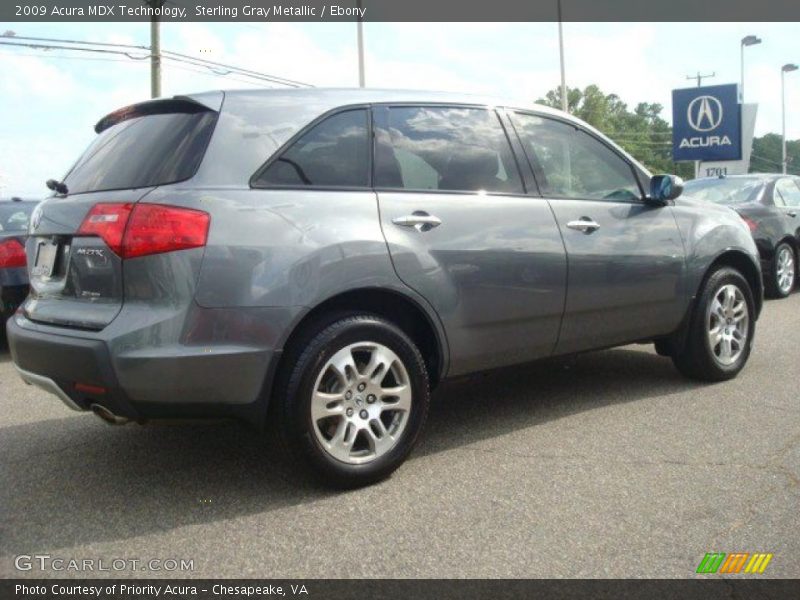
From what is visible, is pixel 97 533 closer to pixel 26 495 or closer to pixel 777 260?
pixel 26 495

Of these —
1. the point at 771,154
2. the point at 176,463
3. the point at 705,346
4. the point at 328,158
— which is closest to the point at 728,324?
the point at 705,346

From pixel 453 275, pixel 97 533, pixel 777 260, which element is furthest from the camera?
pixel 777 260

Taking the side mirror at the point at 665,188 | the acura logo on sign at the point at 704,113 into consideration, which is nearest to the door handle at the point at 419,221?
the side mirror at the point at 665,188

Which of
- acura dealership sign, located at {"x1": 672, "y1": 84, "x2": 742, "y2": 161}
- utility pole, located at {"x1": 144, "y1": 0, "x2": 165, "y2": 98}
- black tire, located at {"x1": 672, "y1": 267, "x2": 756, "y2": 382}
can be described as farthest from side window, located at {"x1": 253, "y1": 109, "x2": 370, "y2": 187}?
acura dealership sign, located at {"x1": 672, "y1": 84, "x2": 742, "y2": 161}

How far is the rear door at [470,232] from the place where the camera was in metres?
3.77

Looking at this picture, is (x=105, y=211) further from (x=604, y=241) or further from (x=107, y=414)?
(x=604, y=241)

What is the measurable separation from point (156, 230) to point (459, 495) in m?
1.67

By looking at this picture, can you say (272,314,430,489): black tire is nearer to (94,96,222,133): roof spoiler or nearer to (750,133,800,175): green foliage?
(94,96,222,133): roof spoiler

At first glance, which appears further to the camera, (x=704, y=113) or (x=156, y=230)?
(x=704, y=113)

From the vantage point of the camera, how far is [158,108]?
3.63 m
